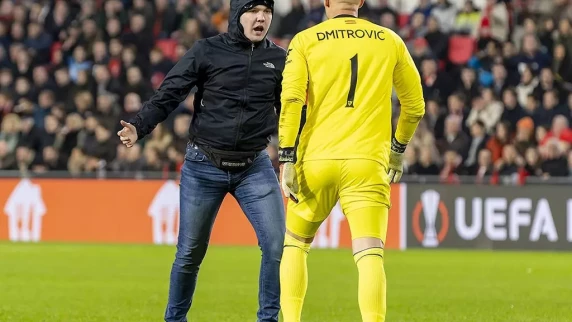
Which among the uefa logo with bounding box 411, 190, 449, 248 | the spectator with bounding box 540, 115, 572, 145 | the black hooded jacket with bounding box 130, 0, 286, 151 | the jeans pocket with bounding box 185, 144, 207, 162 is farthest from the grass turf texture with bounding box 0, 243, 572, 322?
the spectator with bounding box 540, 115, 572, 145

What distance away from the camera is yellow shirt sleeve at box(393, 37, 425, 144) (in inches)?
289

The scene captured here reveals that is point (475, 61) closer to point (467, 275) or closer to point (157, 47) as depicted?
point (157, 47)

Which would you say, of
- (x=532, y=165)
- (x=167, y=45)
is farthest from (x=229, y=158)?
(x=167, y=45)

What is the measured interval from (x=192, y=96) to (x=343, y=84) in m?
15.2

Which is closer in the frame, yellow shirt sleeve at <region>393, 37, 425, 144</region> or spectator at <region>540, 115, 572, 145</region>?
yellow shirt sleeve at <region>393, 37, 425, 144</region>

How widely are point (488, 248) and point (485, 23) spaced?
17.8 feet

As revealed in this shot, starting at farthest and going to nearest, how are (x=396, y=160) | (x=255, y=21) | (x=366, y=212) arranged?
(x=255, y=21)
(x=396, y=160)
(x=366, y=212)

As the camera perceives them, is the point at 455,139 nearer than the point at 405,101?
No

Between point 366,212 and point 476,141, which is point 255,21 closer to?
point 366,212

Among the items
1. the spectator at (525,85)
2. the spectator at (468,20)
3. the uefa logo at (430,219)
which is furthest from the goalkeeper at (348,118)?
the spectator at (468,20)

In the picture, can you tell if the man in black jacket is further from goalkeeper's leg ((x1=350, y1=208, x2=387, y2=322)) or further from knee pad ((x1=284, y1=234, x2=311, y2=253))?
goalkeeper's leg ((x1=350, y1=208, x2=387, y2=322))

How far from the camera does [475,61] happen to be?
73.4 ft

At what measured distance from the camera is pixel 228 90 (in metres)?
8.22

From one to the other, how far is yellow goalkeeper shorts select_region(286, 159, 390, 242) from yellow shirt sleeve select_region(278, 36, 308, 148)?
0.23 meters
